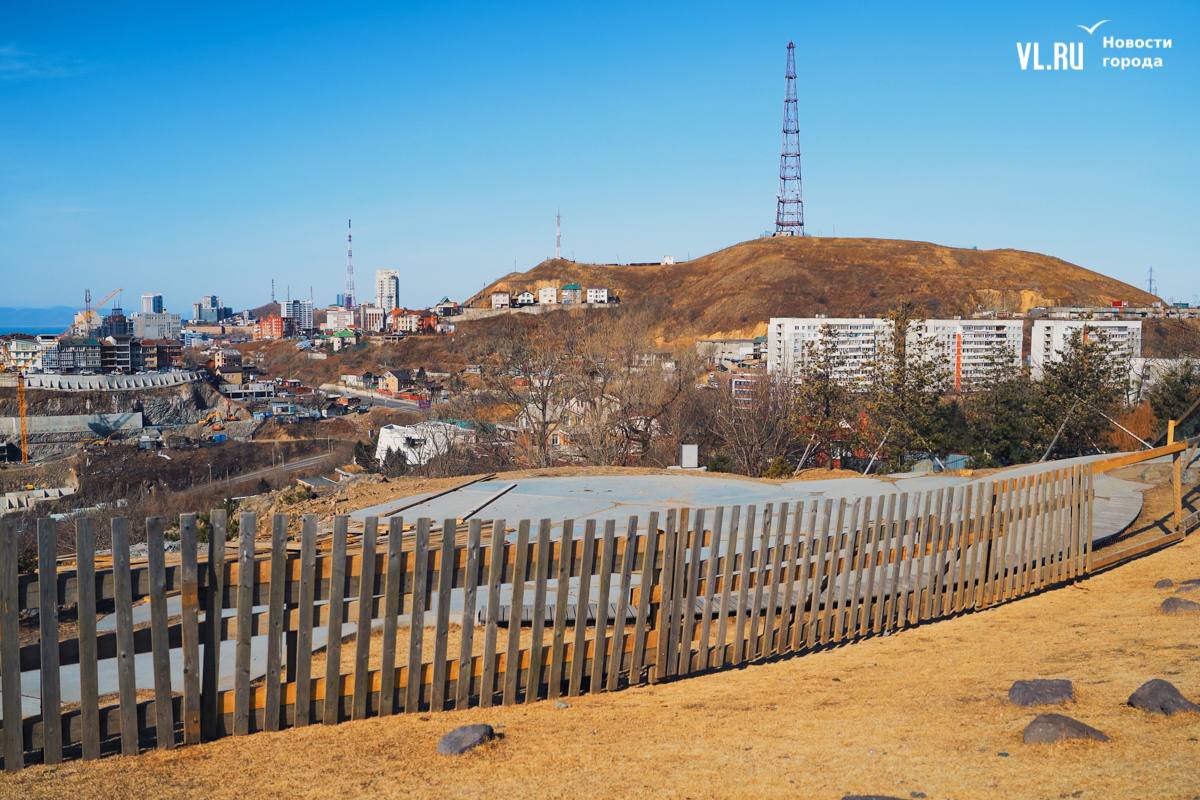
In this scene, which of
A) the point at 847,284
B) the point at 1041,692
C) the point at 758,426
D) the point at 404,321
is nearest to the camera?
the point at 1041,692

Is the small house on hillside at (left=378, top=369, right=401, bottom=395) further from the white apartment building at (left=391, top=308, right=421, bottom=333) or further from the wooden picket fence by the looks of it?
the wooden picket fence

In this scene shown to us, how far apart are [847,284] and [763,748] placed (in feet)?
327

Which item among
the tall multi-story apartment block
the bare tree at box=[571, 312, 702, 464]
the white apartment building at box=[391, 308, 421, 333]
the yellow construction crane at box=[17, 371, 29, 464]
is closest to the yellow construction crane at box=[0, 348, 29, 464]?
the yellow construction crane at box=[17, 371, 29, 464]

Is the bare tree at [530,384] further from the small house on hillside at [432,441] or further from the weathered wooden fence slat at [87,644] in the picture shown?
the weathered wooden fence slat at [87,644]

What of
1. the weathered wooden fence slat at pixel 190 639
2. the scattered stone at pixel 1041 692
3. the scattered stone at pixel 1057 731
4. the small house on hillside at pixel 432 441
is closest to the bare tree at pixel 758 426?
the small house on hillside at pixel 432 441

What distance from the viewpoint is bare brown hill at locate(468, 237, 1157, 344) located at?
93.8 meters

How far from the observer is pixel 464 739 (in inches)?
157

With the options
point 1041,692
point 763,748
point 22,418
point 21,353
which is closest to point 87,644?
point 763,748

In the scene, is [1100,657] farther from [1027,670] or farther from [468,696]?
[468,696]

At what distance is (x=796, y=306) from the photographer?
9475 centimetres

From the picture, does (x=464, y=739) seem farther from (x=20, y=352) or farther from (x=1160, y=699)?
(x=20, y=352)

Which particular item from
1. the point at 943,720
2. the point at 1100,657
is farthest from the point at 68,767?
the point at 1100,657

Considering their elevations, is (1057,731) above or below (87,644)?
below

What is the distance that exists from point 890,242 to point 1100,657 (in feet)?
401
